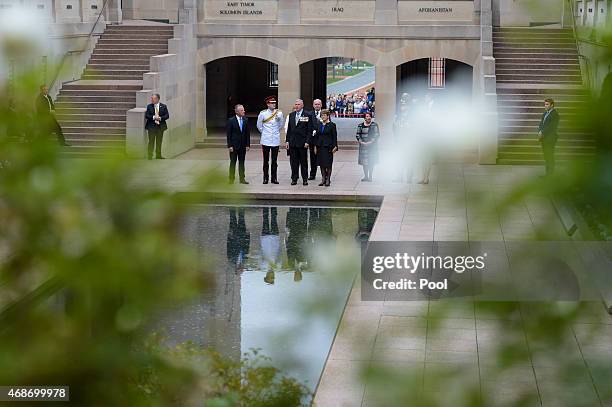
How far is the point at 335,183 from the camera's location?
23297 millimetres

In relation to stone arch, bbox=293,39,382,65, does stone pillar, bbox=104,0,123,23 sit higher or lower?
higher

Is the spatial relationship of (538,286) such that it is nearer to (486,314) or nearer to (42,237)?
(486,314)

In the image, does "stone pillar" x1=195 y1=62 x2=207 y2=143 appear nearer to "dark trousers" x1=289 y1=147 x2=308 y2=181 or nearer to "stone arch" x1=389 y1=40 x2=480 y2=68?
"stone arch" x1=389 y1=40 x2=480 y2=68

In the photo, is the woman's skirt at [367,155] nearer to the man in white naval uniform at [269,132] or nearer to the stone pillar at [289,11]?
the man in white naval uniform at [269,132]

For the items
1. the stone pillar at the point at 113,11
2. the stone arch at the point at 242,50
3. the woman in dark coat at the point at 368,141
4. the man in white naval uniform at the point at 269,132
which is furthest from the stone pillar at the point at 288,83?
the woman in dark coat at the point at 368,141

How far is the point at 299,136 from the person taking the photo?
22.8 meters

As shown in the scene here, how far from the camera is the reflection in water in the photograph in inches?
69.4

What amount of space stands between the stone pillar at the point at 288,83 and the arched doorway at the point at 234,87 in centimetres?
344

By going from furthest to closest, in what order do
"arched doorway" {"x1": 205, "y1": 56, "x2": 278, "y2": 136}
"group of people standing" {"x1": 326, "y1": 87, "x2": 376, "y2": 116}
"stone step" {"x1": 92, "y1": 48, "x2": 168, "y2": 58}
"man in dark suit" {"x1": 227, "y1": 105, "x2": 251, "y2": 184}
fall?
1. "group of people standing" {"x1": 326, "y1": 87, "x2": 376, "y2": 116}
2. "arched doorway" {"x1": 205, "y1": 56, "x2": 278, "y2": 136}
3. "stone step" {"x1": 92, "y1": 48, "x2": 168, "y2": 58}
4. "man in dark suit" {"x1": 227, "y1": 105, "x2": 251, "y2": 184}

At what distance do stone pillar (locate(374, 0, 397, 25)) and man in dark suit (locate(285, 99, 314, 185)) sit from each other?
7709mm

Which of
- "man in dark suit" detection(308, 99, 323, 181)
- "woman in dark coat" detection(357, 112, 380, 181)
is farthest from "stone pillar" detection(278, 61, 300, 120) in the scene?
"woman in dark coat" detection(357, 112, 380, 181)

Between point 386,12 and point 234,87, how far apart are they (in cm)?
1095

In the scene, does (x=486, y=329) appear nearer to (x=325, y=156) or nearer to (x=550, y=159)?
(x=550, y=159)

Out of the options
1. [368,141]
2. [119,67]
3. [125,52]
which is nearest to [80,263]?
[368,141]
